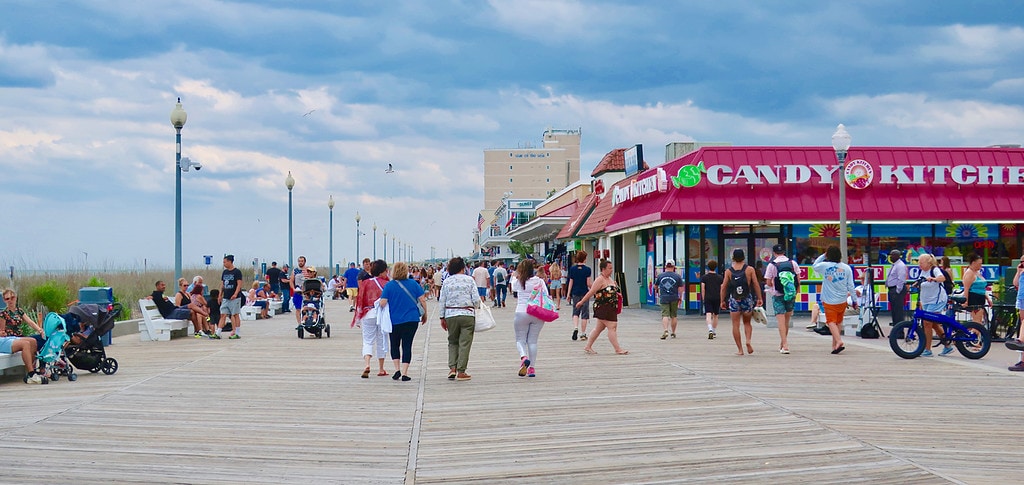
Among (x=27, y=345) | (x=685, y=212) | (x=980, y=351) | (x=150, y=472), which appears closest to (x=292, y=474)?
(x=150, y=472)

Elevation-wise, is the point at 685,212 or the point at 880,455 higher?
the point at 685,212

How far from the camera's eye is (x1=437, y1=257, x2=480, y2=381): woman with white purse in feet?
44.0

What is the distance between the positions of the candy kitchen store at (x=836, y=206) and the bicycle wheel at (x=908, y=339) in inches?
449

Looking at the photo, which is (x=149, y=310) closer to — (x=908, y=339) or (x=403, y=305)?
(x=403, y=305)

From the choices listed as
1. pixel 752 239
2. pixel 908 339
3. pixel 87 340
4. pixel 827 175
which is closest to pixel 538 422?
pixel 87 340

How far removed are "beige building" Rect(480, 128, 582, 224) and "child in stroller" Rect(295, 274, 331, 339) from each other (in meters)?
132

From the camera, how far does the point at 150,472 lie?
297 inches

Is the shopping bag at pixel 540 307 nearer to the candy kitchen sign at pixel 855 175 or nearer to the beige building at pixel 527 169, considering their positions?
the candy kitchen sign at pixel 855 175

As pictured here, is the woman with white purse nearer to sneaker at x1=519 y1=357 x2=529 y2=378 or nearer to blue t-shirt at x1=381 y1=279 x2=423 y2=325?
blue t-shirt at x1=381 y1=279 x2=423 y2=325

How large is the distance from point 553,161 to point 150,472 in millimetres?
149384

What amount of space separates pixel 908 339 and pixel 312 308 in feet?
38.7

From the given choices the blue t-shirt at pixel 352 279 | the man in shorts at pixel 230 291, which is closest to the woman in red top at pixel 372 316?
the man in shorts at pixel 230 291

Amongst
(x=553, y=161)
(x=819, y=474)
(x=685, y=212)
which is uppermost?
(x=553, y=161)

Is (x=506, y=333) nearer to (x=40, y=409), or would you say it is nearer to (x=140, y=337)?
(x=140, y=337)
